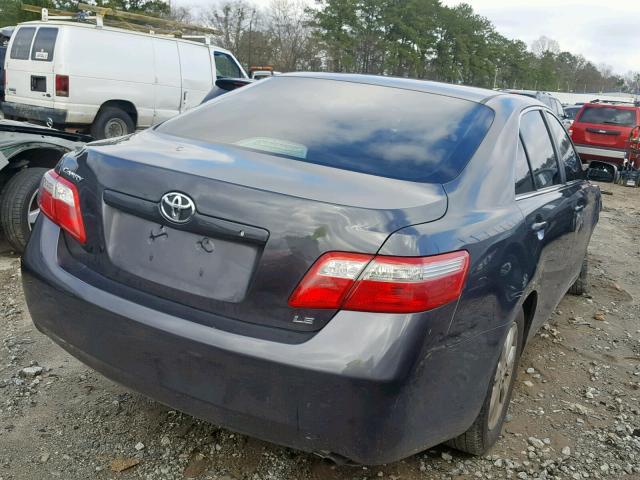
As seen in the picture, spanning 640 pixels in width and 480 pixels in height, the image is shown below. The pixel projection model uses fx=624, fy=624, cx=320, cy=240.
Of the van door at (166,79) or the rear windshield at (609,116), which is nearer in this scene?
the van door at (166,79)

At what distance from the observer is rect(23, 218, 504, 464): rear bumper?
1859mm

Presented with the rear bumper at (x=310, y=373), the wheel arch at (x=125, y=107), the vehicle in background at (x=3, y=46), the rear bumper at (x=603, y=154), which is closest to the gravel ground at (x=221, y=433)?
the rear bumper at (x=310, y=373)

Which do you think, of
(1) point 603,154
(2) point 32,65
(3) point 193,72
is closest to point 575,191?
(3) point 193,72

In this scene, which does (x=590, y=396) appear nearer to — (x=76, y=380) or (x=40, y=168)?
(x=76, y=380)

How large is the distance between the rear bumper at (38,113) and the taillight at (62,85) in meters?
0.27

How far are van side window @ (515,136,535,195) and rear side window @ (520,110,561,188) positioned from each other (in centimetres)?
8

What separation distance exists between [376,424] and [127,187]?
114 cm

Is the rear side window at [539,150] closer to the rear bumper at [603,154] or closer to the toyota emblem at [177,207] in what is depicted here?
the toyota emblem at [177,207]

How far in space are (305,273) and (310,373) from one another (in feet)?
0.98

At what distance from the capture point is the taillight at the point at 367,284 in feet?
6.15

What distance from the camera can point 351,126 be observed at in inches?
103

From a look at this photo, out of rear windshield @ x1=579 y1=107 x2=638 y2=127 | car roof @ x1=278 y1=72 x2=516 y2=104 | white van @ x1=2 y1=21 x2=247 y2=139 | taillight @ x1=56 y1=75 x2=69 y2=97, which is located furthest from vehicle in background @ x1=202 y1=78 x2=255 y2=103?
rear windshield @ x1=579 y1=107 x2=638 y2=127

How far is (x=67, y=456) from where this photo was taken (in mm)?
2502

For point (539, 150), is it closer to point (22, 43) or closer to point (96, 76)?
point (96, 76)
